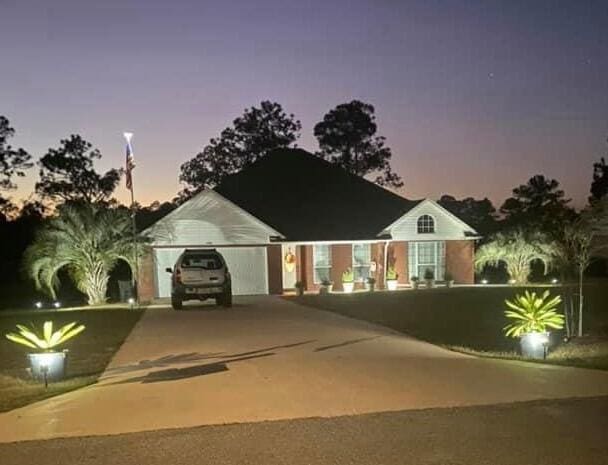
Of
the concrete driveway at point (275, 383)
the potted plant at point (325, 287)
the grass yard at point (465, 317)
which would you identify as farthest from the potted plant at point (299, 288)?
the concrete driveway at point (275, 383)

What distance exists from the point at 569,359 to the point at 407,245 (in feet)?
67.5

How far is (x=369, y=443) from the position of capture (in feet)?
21.2

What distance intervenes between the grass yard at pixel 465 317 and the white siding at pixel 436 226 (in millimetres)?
3727

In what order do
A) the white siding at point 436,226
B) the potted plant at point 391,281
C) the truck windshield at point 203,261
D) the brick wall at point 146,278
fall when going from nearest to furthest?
the truck windshield at point 203,261
the brick wall at point 146,278
the potted plant at point 391,281
the white siding at point 436,226

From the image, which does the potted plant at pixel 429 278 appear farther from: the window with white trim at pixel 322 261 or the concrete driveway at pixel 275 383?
the concrete driveway at pixel 275 383

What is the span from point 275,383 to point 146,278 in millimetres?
20148

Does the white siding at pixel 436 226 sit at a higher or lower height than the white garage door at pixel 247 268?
higher

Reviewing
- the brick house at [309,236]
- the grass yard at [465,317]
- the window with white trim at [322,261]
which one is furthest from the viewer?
the window with white trim at [322,261]

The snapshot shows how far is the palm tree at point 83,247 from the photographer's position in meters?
26.2

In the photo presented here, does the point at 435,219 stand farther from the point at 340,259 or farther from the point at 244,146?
the point at 244,146

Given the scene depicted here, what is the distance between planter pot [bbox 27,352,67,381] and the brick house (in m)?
18.3

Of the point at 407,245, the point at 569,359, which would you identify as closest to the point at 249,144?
the point at 407,245

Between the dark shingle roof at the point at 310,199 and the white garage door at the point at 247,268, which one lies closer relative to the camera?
the white garage door at the point at 247,268

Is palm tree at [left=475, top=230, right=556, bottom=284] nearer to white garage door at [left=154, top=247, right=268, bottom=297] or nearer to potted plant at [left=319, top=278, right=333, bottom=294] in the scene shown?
potted plant at [left=319, top=278, right=333, bottom=294]
